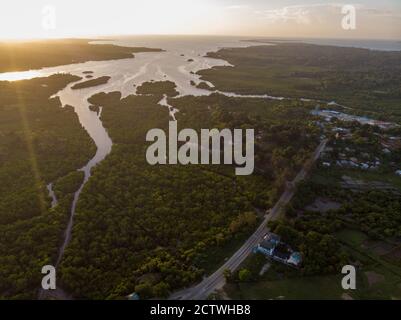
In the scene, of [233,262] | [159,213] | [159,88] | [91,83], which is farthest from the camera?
[91,83]

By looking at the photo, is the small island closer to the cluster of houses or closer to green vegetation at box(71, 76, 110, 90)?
green vegetation at box(71, 76, 110, 90)

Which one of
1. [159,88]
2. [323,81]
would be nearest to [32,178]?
[159,88]

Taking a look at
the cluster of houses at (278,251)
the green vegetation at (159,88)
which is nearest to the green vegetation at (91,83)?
the green vegetation at (159,88)

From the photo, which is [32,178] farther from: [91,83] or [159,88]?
[91,83]

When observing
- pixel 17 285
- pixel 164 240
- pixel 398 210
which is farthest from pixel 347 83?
pixel 17 285

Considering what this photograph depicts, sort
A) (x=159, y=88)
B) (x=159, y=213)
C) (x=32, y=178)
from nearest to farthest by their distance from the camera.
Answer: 1. (x=159, y=213)
2. (x=32, y=178)
3. (x=159, y=88)

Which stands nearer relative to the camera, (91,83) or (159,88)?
(159,88)
